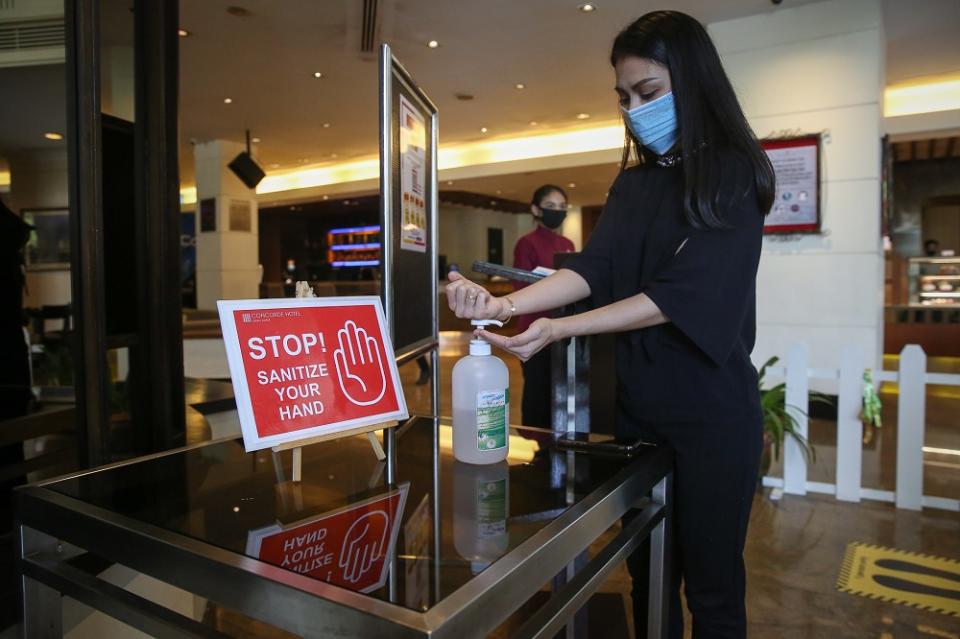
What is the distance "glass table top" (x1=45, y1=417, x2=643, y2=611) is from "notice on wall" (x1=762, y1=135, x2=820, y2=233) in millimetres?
3938

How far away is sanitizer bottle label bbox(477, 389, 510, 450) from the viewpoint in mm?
861

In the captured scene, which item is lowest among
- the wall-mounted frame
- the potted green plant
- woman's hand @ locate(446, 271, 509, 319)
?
the potted green plant

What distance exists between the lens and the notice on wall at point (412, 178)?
1.42m

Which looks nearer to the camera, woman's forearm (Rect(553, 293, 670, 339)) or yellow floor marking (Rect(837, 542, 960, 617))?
woman's forearm (Rect(553, 293, 670, 339))

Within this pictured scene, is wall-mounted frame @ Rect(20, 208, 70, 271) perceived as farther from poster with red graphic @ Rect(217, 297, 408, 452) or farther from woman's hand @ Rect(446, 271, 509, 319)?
woman's hand @ Rect(446, 271, 509, 319)

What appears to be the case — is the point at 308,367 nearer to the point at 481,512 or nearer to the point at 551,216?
the point at 481,512

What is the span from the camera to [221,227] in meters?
9.20

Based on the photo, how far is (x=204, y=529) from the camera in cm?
63

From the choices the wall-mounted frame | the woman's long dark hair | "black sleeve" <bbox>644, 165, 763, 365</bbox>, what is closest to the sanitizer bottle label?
"black sleeve" <bbox>644, 165, 763, 365</bbox>

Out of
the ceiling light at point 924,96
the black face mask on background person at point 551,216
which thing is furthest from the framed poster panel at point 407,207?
the ceiling light at point 924,96

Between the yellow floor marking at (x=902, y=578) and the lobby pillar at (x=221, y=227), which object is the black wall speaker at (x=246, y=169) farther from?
the yellow floor marking at (x=902, y=578)

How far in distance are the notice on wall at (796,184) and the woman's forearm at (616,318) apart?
12.6 feet

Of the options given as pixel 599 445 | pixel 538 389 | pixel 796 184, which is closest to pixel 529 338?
pixel 599 445

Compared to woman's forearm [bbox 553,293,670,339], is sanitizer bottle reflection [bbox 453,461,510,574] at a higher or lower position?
lower
